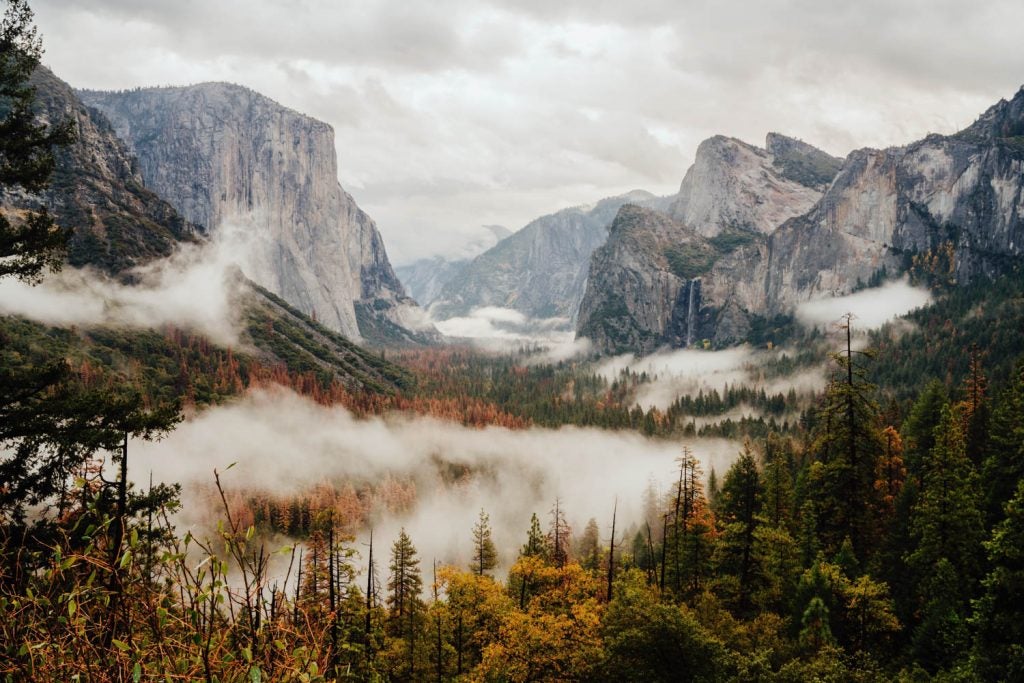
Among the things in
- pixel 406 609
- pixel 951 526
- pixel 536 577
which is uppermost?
pixel 951 526

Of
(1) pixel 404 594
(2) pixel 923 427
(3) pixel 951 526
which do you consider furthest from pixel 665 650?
(2) pixel 923 427

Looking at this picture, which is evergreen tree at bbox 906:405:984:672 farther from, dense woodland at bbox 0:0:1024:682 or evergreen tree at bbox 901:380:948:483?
evergreen tree at bbox 901:380:948:483

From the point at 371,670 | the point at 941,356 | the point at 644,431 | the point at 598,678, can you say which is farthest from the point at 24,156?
the point at 941,356

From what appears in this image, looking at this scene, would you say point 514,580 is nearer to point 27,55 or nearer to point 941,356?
point 27,55

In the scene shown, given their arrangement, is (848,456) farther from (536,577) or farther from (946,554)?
(536,577)

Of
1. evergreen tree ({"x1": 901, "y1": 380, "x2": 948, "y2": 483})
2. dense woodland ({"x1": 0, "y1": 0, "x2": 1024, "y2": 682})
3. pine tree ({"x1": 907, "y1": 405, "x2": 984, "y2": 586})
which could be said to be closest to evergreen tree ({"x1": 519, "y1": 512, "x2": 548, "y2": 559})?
dense woodland ({"x1": 0, "y1": 0, "x2": 1024, "y2": 682})

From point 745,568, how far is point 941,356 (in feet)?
515

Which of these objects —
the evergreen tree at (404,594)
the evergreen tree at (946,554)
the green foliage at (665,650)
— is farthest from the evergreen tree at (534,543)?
the evergreen tree at (946,554)

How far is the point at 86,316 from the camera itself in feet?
585

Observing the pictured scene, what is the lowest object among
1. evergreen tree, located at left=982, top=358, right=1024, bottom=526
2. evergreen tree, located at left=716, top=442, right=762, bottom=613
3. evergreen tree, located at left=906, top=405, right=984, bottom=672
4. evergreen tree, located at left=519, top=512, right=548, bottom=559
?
evergreen tree, located at left=519, top=512, right=548, bottom=559

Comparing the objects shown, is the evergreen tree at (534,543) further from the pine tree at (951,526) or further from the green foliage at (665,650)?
the pine tree at (951,526)

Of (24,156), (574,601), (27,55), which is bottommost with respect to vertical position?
(574,601)

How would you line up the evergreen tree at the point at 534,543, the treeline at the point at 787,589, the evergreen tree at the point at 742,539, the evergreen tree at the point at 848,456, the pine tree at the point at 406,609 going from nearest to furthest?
the treeline at the point at 787,589 < the evergreen tree at the point at 848,456 < the pine tree at the point at 406,609 < the evergreen tree at the point at 742,539 < the evergreen tree at the point at 534,543

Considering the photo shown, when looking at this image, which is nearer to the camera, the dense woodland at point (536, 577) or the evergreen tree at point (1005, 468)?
the dense woodland at point (536, 577)
